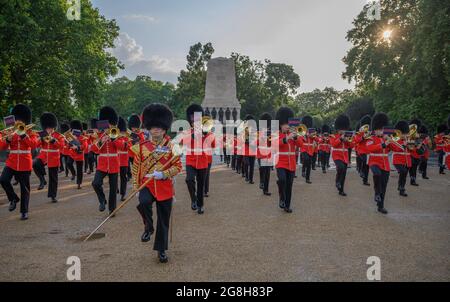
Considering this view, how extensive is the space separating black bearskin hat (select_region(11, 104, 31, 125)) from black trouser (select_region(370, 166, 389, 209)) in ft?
26.0

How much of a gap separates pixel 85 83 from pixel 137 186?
1858 centimetres

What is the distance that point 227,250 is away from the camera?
16.8 ft

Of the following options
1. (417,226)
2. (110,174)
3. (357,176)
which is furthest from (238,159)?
(417,226)

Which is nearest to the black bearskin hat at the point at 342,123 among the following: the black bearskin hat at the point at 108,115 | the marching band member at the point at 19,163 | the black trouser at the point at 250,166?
the black trouser at the point at 250,166

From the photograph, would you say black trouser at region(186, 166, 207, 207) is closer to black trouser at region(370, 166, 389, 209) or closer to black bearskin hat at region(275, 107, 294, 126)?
black bearskin hat at region(275, 107, 294, 126)

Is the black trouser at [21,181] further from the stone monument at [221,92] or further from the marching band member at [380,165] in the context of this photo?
the stone monument at [221,92]

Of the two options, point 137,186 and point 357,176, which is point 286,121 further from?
point 357,176

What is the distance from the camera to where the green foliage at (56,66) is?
19141mm

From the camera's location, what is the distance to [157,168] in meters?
4.99

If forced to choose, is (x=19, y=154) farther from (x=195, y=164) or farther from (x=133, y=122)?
(x=133, y=122)

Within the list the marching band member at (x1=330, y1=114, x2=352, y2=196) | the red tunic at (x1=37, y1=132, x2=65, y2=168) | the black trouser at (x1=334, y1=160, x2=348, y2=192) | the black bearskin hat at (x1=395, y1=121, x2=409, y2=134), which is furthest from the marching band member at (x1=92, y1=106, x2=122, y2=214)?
the black bearskin hat at (x1=395, y1=121, x2=409, y2=134)

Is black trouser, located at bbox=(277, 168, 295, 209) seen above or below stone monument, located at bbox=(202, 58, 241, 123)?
below

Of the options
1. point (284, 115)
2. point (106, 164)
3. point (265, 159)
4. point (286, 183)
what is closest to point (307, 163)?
point (265, 159)

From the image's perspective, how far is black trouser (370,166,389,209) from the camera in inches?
307
